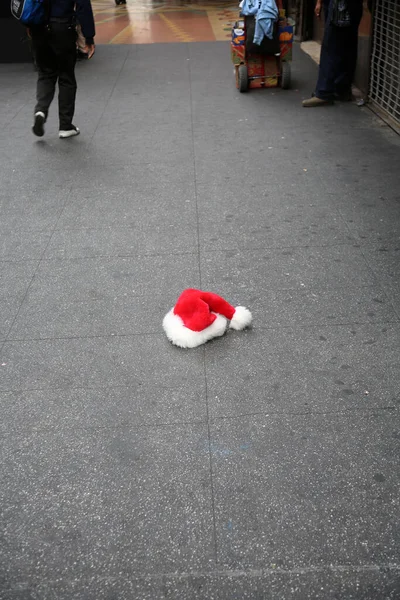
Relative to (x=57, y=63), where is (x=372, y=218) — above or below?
below

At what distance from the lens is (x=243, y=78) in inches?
341

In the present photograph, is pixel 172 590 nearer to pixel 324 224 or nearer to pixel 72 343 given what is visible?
pixel 72 343

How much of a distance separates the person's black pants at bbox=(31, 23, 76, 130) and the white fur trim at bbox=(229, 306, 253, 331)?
4.33m

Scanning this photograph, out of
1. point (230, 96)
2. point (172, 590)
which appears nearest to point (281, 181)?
point (230, 96)

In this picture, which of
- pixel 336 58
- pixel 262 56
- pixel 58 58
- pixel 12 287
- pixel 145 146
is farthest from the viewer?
pixel 262 56

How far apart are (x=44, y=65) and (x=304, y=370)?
5066 mm

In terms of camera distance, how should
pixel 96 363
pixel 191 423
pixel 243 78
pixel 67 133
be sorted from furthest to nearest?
1. pixel 243 78
2. pixel 67 133
3. pixel 96 363
4. pixel 191 423

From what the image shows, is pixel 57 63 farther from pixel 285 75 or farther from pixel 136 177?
pixel 285 75

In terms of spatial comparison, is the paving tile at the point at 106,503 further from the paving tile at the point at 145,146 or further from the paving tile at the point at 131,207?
the paving tile at the point at 145,146

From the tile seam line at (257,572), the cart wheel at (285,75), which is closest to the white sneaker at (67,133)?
the cart wheel at (285,75)

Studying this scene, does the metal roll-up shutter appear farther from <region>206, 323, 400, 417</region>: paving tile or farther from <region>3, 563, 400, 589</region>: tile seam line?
<region>3, 563, 400, 589</region>: tile seam line

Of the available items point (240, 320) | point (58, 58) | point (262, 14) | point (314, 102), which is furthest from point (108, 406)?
point (262, 14)

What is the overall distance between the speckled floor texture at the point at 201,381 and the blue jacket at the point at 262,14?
258 cm

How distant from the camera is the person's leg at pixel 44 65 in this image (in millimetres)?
6398
